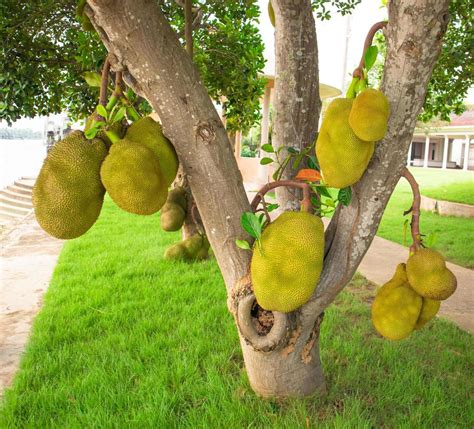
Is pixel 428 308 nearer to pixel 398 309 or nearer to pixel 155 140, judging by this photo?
pixel 398 309

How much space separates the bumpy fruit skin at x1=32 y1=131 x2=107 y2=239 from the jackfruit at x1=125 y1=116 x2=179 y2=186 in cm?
9

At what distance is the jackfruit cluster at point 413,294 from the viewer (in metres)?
1.32

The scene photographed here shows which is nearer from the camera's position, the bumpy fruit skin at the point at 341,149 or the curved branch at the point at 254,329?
the bumpy fruit skin at the point at 341,149

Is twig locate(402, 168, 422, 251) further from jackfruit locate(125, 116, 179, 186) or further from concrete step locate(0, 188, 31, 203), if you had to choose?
concrete step locate(0, 188, 31, 203)

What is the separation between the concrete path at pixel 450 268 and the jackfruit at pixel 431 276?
1.50 meters

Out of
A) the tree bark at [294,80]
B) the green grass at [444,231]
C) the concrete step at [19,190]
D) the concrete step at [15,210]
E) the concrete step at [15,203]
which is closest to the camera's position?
the tree bark at [294,80]

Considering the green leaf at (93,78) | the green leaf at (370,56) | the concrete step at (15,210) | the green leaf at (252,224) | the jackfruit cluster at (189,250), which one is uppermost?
the green leaf at (370,56)

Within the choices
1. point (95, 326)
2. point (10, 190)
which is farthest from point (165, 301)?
point (10, 190)

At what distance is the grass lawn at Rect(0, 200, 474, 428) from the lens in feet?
5.33

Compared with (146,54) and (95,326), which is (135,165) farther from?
(95,326)

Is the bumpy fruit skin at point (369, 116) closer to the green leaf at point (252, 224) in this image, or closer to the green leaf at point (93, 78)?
the green leaf at point (252, 224)

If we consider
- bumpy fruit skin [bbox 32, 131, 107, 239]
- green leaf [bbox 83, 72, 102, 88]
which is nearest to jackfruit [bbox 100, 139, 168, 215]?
bumpy fruit skin [bbox 32, 131, 107, 239]

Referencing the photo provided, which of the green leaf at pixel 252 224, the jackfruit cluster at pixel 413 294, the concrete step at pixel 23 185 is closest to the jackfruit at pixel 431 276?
the jackfruit cluster at pixel 413 294

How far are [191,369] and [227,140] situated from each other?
3.45 ft
